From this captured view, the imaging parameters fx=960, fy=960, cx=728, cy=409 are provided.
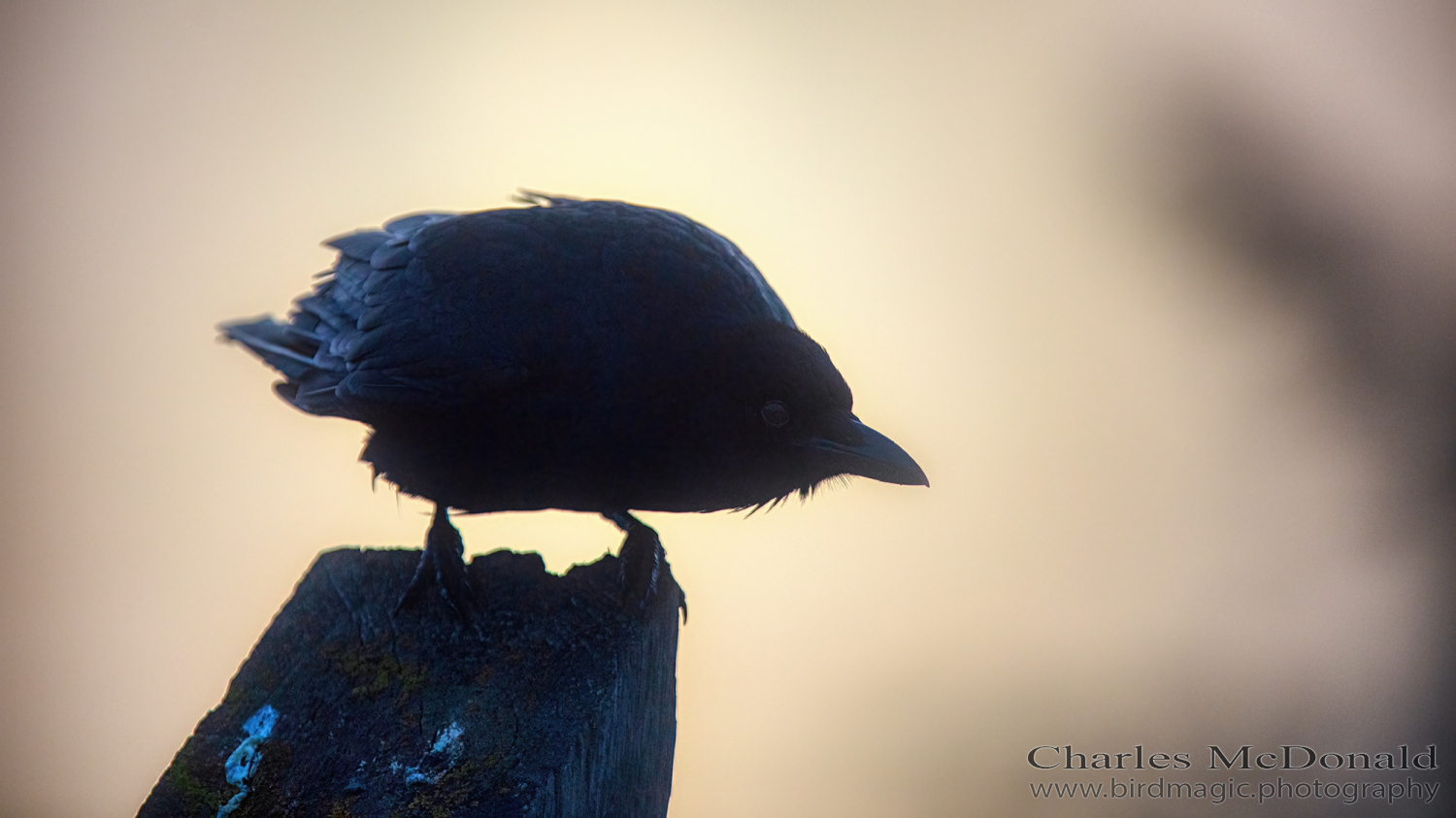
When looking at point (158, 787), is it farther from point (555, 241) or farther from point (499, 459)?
point (555, 241)

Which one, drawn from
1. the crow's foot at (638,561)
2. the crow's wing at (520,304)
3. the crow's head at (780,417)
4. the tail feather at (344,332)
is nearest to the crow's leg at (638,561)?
the crow's foot at (638,561)

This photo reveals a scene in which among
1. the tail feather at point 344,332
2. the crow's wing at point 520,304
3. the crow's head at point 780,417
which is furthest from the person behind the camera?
the tail feather at point 344,332

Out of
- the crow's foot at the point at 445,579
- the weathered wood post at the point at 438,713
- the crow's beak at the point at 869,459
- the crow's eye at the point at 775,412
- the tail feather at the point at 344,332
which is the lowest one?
the weathered wood post at the point at 438,713

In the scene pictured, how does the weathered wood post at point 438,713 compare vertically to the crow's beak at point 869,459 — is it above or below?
below

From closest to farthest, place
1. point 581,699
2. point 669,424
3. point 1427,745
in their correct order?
point 581,699
point 669,424
point 1427,745

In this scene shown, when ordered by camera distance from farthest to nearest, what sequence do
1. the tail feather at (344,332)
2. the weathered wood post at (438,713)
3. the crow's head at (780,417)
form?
1. the tail feather at (344,332)
2. the crow's head at (780,417)
3. the weathered wood post at (438,713)

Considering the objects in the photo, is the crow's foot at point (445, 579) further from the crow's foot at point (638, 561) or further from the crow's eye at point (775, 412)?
the crow's eye at point (775, 412)

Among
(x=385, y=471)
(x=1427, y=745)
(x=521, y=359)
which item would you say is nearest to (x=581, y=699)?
(x=521, y=359)

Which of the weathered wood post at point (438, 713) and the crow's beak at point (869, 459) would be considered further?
the crow's beak at point (869, 459)
